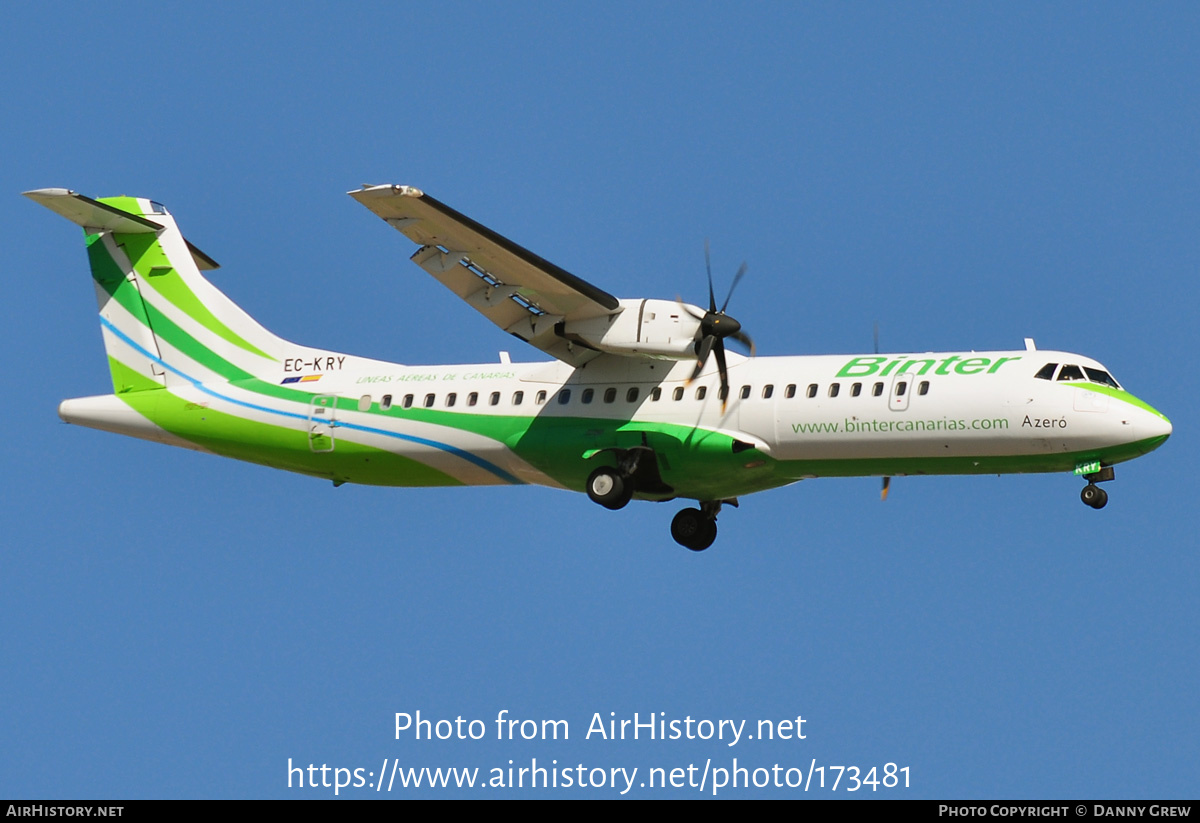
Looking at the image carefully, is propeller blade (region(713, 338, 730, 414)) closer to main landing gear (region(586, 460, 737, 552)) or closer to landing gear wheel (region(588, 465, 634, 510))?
main landing gear (region(586, 460, 737, 552))

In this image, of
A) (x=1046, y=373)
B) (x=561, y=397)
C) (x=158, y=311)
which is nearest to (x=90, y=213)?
(x=158, y=311)

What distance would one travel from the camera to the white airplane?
19391 millimetres

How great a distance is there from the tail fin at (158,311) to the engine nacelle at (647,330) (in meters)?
5.23

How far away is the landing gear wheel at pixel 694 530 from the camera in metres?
22.3

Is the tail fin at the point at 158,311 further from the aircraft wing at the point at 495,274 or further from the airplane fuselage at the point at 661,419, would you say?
the aircraft wing at the point at 495,274

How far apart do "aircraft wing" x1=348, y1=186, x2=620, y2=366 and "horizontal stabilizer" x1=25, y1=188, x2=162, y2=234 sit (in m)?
5.25

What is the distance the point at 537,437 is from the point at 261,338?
4681 mm

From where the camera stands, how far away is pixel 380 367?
22.8 metres

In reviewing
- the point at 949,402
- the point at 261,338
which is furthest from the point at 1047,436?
the point at 261,338

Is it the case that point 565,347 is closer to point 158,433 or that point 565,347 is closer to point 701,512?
point 701,512

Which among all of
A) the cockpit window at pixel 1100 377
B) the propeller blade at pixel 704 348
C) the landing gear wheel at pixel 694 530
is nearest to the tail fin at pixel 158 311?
the landing gear wheel at pixel 694 530

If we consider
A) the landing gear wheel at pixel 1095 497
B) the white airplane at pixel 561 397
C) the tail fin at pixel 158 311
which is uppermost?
the tail fin at pixel 158 311
